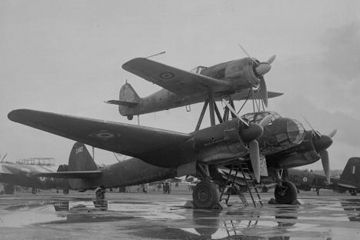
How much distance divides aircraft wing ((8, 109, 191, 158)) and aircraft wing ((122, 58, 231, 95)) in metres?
2.11

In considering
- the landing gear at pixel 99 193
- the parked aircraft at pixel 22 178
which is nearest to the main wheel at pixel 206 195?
the landing gear at pixel 99 193

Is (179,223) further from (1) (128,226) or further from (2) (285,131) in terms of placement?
(2) (285,131)

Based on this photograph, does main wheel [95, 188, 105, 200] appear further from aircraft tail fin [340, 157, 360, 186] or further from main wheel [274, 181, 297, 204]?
aircraft tail fin [340, 157, 360, 186]

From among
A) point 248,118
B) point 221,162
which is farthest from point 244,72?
point 221,162

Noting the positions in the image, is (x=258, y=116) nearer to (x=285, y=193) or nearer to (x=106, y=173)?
(x=285, y=193)

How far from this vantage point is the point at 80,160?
2294 cm

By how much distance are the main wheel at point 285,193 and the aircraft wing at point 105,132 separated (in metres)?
4.79

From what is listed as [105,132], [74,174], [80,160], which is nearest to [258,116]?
[105,132]

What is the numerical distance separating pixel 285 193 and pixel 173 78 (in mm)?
5699

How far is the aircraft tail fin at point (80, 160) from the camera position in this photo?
22703 millimetres

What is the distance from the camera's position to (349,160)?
29250 millimetres

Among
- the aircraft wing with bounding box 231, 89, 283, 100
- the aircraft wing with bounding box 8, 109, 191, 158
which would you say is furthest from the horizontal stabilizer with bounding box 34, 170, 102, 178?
the aircraft wing with bounding box 231, 89, 283, 100

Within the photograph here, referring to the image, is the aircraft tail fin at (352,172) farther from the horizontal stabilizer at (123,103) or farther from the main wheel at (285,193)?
the horizontal stabilizer at (123,103)

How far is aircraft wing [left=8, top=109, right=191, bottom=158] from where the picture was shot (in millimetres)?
11245
